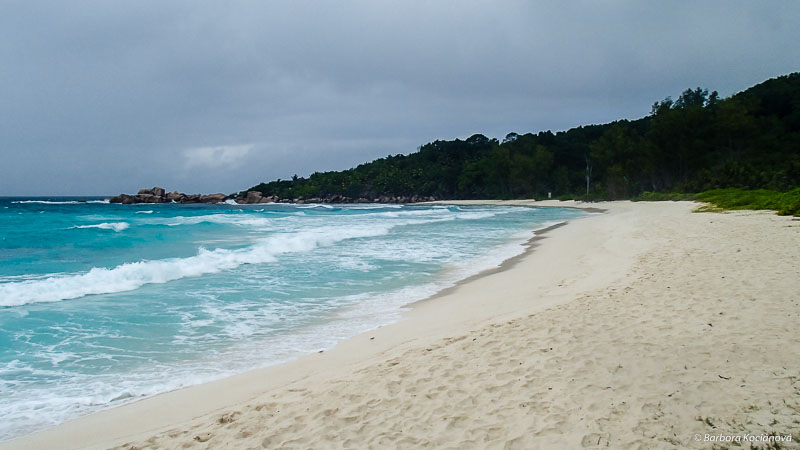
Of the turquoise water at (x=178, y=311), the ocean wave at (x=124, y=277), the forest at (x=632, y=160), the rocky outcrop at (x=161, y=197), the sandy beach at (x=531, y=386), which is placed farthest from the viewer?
the rocky outcrop at (x=161, y=197)

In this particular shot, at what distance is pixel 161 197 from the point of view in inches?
4759

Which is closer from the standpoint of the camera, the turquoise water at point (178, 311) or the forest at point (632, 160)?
the turquoise water at point (178, 311)

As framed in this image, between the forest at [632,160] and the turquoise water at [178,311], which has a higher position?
the forest at [632,160]

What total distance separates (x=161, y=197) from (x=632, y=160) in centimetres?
11720

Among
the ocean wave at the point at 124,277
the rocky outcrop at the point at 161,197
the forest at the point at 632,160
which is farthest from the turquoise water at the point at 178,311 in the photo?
the rocky outcrop at the point at 161,197

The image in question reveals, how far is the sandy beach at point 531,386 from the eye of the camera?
321 centimetres

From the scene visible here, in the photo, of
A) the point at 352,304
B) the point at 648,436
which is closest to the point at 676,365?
the point at 648,436

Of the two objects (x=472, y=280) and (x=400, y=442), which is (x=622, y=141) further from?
(x=400, y=442)

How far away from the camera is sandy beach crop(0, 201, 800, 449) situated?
3.21m

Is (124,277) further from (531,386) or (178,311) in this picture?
(531,386)

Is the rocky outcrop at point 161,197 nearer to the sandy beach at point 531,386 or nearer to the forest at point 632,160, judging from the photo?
the forest at point 632,160

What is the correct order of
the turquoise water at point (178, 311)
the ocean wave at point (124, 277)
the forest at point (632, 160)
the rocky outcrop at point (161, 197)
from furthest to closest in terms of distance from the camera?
the rocky outcrop at point (161, 197) → the forest at point (632, 160) → the ocean wave at point (124, 277) → the turquoise water at point (178, 311)

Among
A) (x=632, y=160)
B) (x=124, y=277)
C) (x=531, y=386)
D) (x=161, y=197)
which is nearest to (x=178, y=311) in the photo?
(x=124, y=277)

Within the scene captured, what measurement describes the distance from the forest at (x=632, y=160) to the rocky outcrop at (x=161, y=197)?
25.0 m
